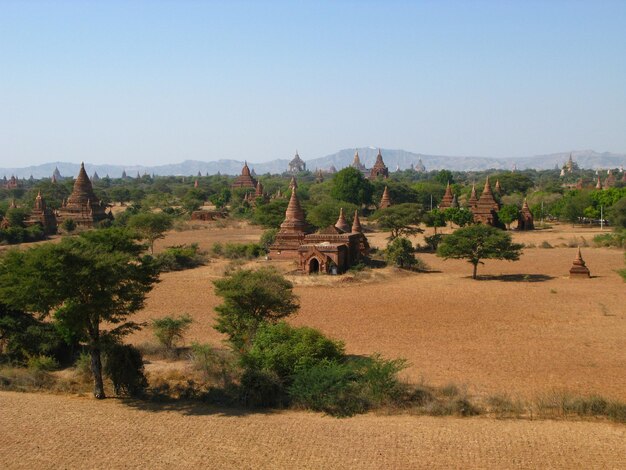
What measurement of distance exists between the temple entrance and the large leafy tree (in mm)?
19246

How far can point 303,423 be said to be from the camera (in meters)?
14.2

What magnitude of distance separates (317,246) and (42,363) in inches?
764

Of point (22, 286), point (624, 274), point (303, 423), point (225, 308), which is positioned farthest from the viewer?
point (624, 274)

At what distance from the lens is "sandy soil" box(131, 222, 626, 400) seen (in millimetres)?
17750

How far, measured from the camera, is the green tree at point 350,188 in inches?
2943

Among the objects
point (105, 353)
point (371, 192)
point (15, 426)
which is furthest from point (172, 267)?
point (371, 192)

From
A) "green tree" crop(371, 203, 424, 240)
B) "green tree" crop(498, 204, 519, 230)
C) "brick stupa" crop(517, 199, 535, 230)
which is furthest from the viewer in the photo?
"brick stupa" crop(517, 199, 535, 230)

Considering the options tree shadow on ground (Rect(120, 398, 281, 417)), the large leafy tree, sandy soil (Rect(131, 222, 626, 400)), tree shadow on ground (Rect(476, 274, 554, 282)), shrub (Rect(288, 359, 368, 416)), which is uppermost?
the large leafy tree

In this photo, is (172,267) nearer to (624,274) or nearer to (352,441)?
(624,274)

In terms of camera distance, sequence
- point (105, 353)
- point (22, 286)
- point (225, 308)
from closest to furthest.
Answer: point (22, 286), point (105, 353), point (225, 308)

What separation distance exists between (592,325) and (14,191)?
11754 centimetres

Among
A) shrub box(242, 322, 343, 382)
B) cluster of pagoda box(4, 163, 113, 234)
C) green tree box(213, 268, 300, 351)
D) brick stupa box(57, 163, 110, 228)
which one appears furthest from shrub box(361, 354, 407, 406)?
brick stupa box(57, 163, 110, 228)

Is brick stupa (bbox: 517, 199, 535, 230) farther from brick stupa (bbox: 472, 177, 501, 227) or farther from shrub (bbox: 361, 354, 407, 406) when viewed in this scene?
shrub (bbox: 361, 354, 407, 406)

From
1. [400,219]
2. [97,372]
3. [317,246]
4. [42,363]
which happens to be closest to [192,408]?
[97,372]
